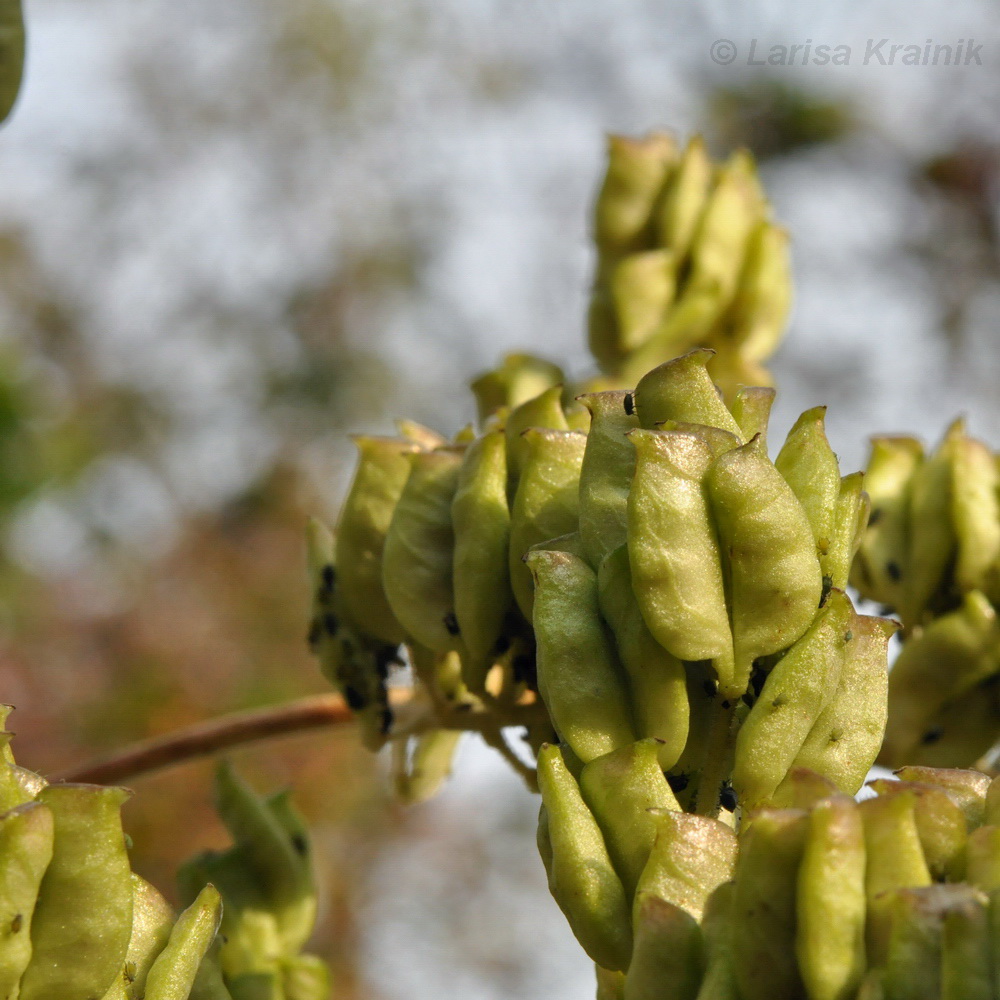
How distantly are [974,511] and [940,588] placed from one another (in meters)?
0.09

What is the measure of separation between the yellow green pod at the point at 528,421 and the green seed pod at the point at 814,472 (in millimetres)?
207

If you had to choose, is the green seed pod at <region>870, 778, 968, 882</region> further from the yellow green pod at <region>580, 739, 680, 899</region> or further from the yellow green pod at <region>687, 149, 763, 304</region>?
the yellow green pod at <region>687, 149, 763, 304</region>

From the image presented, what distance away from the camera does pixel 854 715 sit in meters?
0.76

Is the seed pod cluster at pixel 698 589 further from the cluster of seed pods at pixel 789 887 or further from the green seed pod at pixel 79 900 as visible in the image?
the green seed pod at pixel 79 900

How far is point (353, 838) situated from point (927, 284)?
553 centimetres

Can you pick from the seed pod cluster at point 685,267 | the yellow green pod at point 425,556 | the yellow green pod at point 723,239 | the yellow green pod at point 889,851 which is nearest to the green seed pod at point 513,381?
the seed pod cluster at point 685,267

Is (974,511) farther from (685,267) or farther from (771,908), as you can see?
(771,908)

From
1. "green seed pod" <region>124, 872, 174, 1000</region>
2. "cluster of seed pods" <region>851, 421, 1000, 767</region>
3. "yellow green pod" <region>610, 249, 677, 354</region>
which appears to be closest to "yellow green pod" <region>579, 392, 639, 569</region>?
"green seed pod" <region>124, 872, 174, 1000</region>

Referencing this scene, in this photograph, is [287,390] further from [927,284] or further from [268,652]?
[927,284]

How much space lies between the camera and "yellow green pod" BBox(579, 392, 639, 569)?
780 millimetres

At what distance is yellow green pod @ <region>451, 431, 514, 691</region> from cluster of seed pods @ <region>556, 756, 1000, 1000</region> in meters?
0.22

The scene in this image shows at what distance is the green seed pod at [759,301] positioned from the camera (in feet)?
4.99

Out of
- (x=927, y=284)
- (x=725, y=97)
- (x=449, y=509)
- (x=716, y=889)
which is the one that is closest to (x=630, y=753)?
(x=716, y=889)

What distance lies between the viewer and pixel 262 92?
35.2ft
